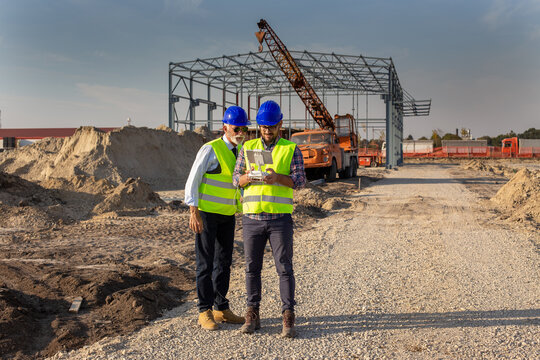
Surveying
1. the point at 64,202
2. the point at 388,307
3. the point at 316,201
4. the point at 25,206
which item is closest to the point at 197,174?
the point at 388,307

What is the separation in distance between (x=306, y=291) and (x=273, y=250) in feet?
4.83

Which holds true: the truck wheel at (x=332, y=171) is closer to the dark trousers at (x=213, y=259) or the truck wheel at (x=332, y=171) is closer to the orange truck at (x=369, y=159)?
the orange truck at (x=369, y=159)

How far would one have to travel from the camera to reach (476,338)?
12.2 ft

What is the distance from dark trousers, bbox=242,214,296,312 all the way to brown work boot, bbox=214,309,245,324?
13.0 inches

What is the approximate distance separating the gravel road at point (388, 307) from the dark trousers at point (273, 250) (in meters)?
0.35

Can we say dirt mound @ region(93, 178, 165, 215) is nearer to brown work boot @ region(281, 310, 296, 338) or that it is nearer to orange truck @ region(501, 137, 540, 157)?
brown work boot @ region(281, 310, 296, 338)

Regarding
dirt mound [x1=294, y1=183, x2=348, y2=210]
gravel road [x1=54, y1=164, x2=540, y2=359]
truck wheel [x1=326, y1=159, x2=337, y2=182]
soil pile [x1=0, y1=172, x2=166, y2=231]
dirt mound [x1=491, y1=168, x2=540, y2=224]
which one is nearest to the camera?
gravel road [x1=54, y1=164, x2=540, y2=359]

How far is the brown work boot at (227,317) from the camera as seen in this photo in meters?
4.10

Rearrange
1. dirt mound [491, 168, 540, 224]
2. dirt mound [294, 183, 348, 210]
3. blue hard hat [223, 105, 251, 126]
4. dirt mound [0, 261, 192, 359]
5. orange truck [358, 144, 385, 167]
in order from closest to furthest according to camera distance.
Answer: dirt mound [0, 261, 192, 359] → blue hard hat [223, 105, 251, 126] → dirt mound [491, 168, 540, 224] → dirt mound [294, 183, 348, 210] → orange truck [358, 144, 385, 167]

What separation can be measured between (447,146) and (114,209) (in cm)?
4921

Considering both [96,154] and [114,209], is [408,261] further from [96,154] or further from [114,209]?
[96,154]

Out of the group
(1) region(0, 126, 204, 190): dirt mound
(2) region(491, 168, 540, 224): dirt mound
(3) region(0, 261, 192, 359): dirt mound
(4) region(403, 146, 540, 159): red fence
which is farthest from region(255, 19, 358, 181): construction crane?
(4) region(403, 146, 540, 159): red fence

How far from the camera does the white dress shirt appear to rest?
386 cm

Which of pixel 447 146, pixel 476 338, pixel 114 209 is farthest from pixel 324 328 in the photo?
pixel 447 146
